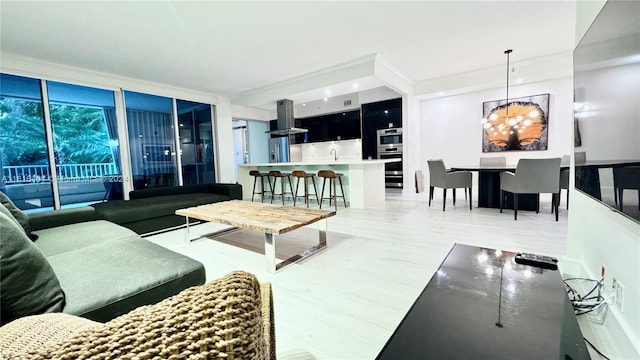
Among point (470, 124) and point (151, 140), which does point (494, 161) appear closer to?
point (470, 124)

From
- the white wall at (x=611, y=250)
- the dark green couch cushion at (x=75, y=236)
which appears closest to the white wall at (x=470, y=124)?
the white wall at (x=611, y=250)

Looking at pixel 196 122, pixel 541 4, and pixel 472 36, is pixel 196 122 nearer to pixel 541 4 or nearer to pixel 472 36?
pixel 472 36

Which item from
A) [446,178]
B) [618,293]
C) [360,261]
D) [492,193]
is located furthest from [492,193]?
[618,293]

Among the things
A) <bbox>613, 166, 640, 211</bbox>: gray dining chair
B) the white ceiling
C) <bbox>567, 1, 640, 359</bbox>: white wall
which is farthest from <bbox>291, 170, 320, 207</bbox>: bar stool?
<bbox>613, 166, 640, 211</bbox>: gray dining chair

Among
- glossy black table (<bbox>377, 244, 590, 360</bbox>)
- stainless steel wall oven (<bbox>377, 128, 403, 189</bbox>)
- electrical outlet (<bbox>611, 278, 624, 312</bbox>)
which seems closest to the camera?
glossy black table (<bbox>377, 244, 590, 360</bbox>)

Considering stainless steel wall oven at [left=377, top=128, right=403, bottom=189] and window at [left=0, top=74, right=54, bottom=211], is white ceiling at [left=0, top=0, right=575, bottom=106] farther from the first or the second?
stainless steel wall oven at [left=377, top=128, right=403, bottom=189]

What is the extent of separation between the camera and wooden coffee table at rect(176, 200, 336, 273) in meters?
2.32

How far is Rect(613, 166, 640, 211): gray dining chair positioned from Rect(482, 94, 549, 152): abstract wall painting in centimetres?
Answer: 515

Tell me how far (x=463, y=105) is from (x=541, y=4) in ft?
11.2

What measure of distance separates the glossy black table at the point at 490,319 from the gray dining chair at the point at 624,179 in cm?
51

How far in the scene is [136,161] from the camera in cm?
539

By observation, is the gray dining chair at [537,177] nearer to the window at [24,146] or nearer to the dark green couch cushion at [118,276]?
the dark green couch cushion at [118,276]

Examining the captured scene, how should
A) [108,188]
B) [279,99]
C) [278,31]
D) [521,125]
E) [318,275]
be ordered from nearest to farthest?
[318,275]
[278,31]
[108,188]
[521,125]
[279,99]

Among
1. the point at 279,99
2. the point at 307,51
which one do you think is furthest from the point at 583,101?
the point at 279,99
